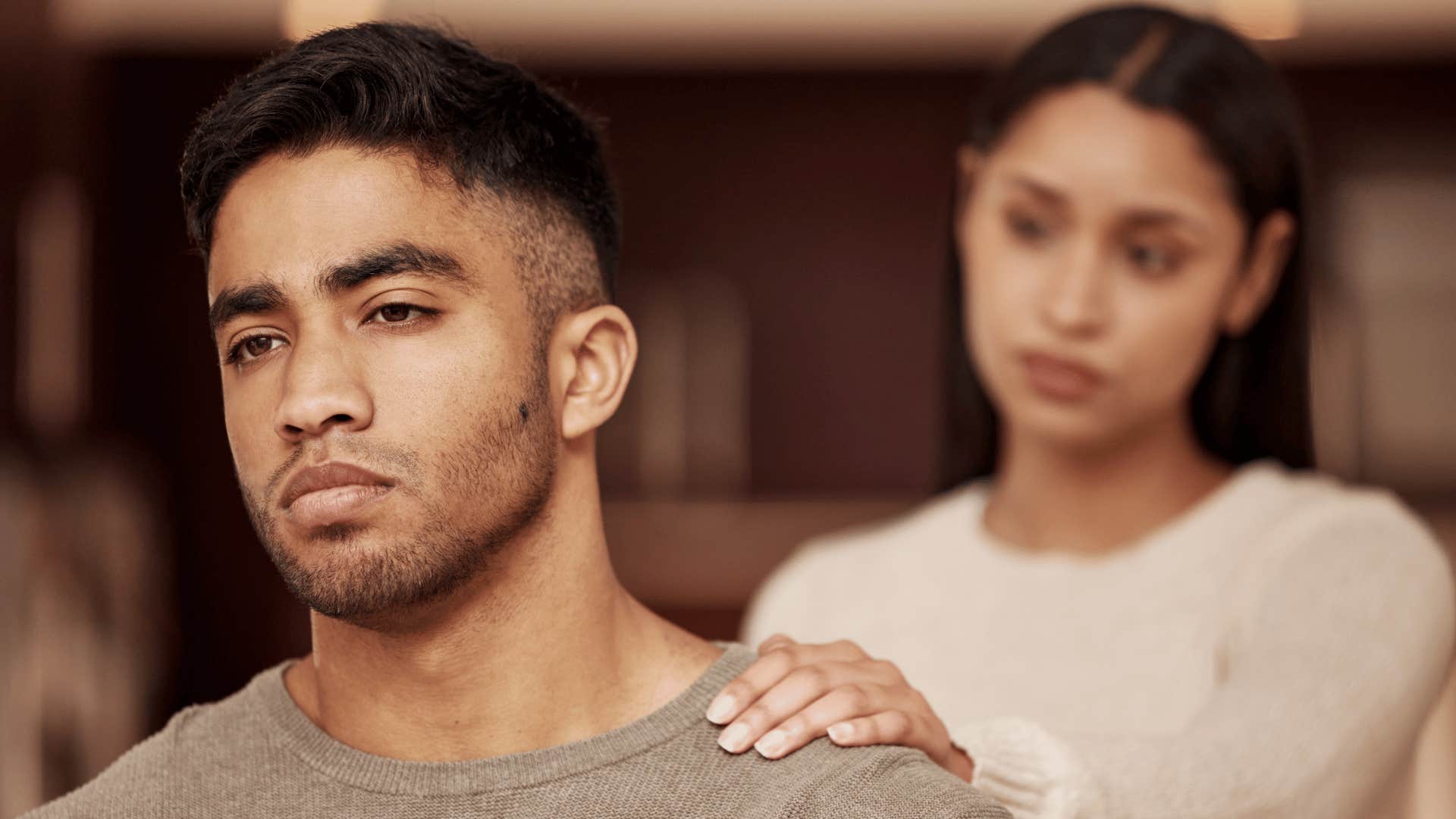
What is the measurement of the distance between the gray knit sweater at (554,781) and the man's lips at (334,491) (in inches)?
8.9

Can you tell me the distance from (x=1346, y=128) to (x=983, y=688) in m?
5.22

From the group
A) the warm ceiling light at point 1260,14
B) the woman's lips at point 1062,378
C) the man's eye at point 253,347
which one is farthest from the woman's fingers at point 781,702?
the warm ceiling light at point 1260,14

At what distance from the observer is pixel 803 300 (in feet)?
22.5

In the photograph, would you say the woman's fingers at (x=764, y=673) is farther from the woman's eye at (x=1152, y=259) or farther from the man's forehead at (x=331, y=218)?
the woman's eye at (x=1152, y=259)

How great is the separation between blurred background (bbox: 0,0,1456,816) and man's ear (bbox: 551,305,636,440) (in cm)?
455

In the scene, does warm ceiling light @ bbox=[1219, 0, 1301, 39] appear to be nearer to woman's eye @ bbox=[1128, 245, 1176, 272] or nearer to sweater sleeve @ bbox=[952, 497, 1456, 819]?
woman's eye @ bbox=[1128, 245, 1176, 272]

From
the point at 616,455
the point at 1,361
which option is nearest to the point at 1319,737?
the point at 1,361

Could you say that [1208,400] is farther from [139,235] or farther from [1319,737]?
[139,235]

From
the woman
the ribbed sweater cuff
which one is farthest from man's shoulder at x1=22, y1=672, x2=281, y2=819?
the woman

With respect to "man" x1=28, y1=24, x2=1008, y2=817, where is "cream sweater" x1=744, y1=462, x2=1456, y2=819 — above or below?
below

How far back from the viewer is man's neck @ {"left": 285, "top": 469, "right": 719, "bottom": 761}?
1.32 metres

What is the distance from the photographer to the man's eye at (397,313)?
4.17 feet

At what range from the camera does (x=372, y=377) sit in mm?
1246

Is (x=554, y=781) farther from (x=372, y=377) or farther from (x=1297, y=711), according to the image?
(x=1297, y=711)
